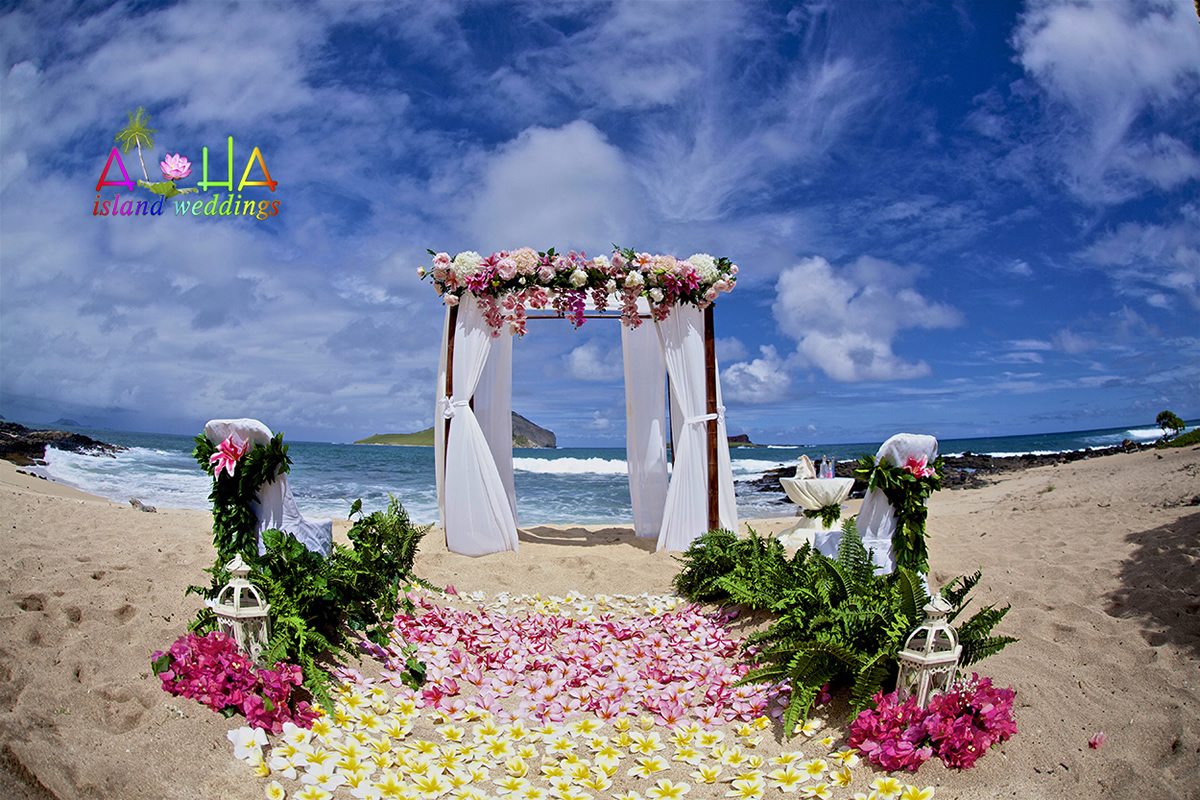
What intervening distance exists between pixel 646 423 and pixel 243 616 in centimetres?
619

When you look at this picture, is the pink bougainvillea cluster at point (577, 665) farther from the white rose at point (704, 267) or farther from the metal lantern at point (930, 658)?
the white rose at point (704, 267)

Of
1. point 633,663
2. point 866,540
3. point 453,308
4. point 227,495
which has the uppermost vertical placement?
point 453,308

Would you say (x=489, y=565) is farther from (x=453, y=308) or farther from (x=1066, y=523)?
(x=1066, y=523)

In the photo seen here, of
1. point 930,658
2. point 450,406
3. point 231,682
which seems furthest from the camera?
point 450,406

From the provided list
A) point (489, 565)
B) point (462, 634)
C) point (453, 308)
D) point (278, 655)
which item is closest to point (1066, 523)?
point (489, 565)

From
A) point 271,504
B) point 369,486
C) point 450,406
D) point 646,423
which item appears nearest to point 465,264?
point 450,406

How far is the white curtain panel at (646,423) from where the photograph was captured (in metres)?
8.83

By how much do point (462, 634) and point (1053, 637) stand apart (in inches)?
157

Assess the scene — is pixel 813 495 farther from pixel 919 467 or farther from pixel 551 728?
pixel 551 728

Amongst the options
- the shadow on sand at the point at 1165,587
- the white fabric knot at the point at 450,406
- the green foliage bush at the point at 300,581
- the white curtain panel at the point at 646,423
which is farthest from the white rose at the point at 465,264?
the shadow on sand at the point at 1165,587

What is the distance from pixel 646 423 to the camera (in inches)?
349

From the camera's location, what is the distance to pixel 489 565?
271 inches

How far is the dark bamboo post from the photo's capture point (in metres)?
7.78

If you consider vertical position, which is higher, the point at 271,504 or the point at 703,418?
the point at 703,418
